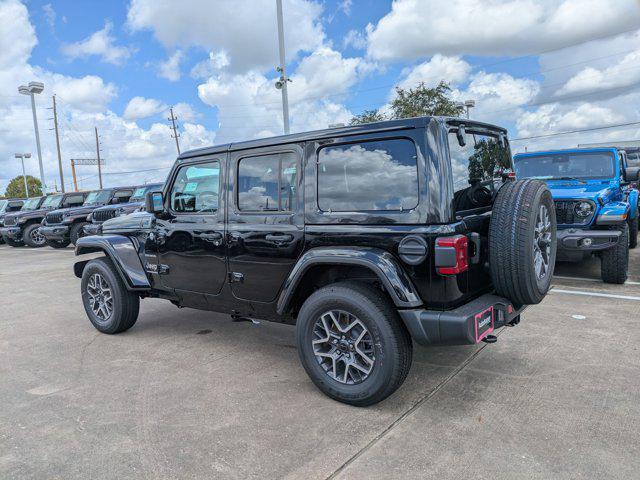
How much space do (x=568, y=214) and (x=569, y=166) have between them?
1465mm

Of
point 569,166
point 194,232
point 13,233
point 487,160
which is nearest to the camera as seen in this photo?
point 487,160

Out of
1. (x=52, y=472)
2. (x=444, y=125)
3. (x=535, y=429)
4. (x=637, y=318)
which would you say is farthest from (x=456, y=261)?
(x=637, y=318)

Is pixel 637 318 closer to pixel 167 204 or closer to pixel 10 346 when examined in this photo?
pixel 167 204

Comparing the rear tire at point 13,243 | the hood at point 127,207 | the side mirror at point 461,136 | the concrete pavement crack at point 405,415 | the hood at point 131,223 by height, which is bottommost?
the concrete pavement crack at point 405,415

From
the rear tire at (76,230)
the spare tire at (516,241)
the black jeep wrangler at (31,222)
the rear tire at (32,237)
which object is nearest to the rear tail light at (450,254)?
the spare tire at (516,241)

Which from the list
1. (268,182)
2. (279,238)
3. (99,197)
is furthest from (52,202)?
(279,238)

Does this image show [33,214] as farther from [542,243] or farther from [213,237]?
[542,243]

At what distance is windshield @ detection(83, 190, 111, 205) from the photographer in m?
15.6

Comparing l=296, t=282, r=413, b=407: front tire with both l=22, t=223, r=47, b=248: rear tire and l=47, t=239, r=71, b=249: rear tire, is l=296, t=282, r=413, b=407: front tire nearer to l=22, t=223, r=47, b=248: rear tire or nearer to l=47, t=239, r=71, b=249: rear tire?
l=47, t=239, r=71, b=249: rear tire

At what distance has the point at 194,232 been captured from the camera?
4262 mm

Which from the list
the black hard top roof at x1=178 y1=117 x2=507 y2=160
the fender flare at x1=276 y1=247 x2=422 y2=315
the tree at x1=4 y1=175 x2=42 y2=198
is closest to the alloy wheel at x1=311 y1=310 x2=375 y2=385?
the fender flare at x1=276 y1=247 x2=422 y2=315

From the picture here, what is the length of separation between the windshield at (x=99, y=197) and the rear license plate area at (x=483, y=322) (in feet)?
48.9

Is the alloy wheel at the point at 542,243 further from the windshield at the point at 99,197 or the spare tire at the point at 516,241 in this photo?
the windshield at the point at 99,197

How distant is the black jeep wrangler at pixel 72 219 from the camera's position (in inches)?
560
